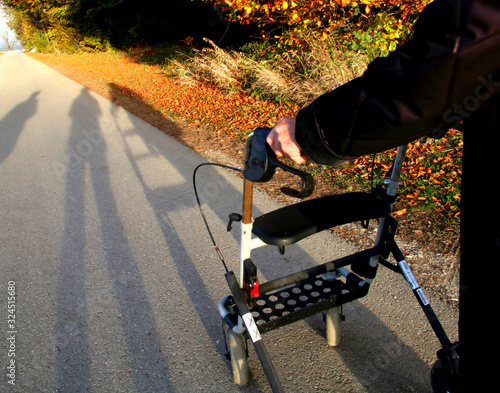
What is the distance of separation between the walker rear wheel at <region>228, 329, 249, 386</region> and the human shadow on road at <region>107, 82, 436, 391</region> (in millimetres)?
280

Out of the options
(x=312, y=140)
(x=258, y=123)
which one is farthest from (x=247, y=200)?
(x=258, y=123)

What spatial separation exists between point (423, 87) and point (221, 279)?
7.80ft

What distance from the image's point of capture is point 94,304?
2.82 m

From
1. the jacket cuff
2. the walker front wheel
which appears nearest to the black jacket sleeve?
the jacket cuff

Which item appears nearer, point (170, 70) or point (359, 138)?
point (359, 138)

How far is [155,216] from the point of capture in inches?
162

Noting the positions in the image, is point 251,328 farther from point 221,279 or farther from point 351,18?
point 351,18

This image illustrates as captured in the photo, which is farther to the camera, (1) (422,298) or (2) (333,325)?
(2) (333,325)

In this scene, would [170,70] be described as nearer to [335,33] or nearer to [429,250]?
[335,33]

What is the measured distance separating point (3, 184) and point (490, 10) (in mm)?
5782

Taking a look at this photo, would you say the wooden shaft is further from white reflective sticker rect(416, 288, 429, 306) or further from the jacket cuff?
white reflective sticker rect(416, 288, 429, 306)

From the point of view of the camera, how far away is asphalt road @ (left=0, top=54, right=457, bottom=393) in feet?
7.27

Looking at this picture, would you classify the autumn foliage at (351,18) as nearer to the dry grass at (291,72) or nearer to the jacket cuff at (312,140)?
the dry grass at (291,72)

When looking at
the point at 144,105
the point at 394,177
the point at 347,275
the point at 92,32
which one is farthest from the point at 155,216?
the point at 92,32
